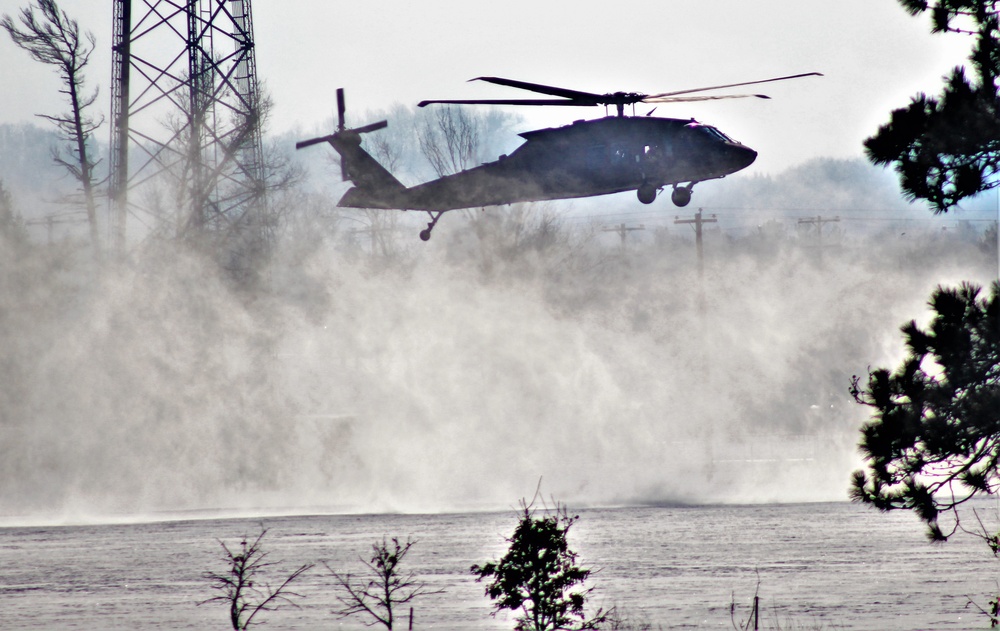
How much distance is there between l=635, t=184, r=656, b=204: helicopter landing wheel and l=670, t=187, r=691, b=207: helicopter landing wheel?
1.47 ft

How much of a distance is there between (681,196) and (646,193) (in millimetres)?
930

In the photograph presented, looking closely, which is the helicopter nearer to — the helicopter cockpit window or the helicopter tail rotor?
the helicopter cockpit window

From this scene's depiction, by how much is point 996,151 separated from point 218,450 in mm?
46387

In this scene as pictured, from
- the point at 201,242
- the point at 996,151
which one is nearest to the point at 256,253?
the point at 201,242

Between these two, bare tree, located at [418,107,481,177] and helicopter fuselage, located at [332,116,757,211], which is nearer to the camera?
helicopter fuselage, located at [332,116,757,211]

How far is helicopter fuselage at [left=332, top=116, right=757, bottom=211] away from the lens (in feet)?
79.4

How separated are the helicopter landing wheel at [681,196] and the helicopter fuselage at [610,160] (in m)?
0.52

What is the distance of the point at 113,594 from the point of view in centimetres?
2441

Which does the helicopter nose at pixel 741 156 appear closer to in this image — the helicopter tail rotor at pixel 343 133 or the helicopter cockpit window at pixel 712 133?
the helicopter cockpit window at pixel 712 133

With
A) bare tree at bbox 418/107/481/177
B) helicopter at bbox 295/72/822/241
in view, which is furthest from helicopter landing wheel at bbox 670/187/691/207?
bare tree at bbox 418/107/481/177

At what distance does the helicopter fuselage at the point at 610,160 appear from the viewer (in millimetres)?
24203

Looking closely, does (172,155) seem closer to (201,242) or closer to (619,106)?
(201,242)

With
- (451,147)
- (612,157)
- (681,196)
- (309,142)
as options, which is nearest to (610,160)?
(612,157)

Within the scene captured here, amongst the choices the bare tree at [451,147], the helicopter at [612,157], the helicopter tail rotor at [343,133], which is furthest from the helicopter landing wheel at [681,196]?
the bare tree at [451,147]
